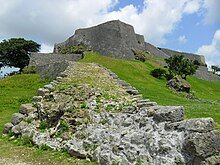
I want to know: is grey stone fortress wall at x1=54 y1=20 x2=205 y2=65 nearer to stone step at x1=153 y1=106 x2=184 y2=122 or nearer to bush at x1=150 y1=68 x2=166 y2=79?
bush at x1=150 y1=68 x2=166 y2=79

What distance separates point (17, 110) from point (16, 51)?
196ft

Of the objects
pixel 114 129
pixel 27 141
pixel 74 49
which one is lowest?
pixel 27 141

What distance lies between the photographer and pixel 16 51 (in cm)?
8762

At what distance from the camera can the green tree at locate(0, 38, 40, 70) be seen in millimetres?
87250

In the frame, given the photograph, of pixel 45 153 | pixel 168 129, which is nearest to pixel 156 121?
pixel 168 129

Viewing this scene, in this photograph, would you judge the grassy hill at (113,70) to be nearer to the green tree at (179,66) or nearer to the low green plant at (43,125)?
the low green plant at (43,125)

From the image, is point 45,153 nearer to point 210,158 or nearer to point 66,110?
point 66,110

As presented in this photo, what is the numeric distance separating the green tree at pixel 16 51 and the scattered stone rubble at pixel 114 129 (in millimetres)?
66178

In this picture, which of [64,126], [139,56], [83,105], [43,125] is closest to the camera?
[64,126]

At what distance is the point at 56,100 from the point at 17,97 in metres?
15.8

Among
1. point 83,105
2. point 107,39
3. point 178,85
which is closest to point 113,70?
point 178,85

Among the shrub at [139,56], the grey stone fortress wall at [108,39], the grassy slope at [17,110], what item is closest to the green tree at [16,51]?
the grey stone fortress wall at [108,39]

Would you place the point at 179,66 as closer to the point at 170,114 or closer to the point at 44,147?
the point at 44,147

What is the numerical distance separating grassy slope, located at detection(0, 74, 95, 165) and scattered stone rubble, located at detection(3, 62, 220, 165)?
26.2 inches
